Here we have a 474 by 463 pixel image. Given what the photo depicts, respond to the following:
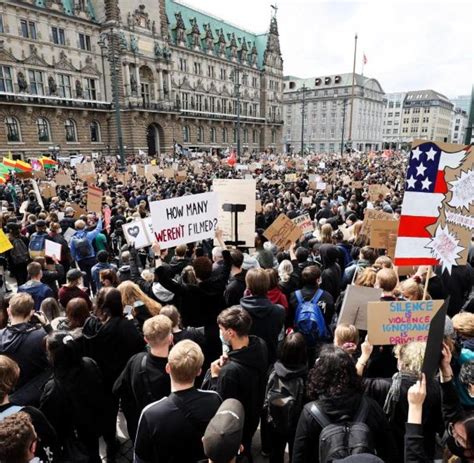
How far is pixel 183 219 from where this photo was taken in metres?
4.42

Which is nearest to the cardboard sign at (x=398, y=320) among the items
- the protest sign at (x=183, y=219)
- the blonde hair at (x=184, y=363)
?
the blonde hair at (x=184, y=363)

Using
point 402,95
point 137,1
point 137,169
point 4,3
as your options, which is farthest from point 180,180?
point 402,95

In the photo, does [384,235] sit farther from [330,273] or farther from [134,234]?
[134,234]

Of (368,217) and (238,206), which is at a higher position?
(238,206)

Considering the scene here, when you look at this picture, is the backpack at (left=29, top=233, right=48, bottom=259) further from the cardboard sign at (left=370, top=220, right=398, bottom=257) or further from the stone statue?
the stone statue

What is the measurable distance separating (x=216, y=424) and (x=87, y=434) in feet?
5.85

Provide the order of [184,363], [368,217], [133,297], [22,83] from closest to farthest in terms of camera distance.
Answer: [184,363] → [133,297] → [368,217] → [22,83]

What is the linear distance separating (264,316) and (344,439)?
1.62 m

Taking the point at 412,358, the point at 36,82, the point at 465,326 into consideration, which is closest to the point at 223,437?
the point at 412,358

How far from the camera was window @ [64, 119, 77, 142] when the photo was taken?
38.3 m

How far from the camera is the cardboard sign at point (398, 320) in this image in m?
2.62

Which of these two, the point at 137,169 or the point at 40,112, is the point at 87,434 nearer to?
the point at 137,169

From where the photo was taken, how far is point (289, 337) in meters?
2.54

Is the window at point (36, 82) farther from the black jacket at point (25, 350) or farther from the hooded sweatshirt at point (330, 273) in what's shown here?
the black jacket at point (25, 350)
